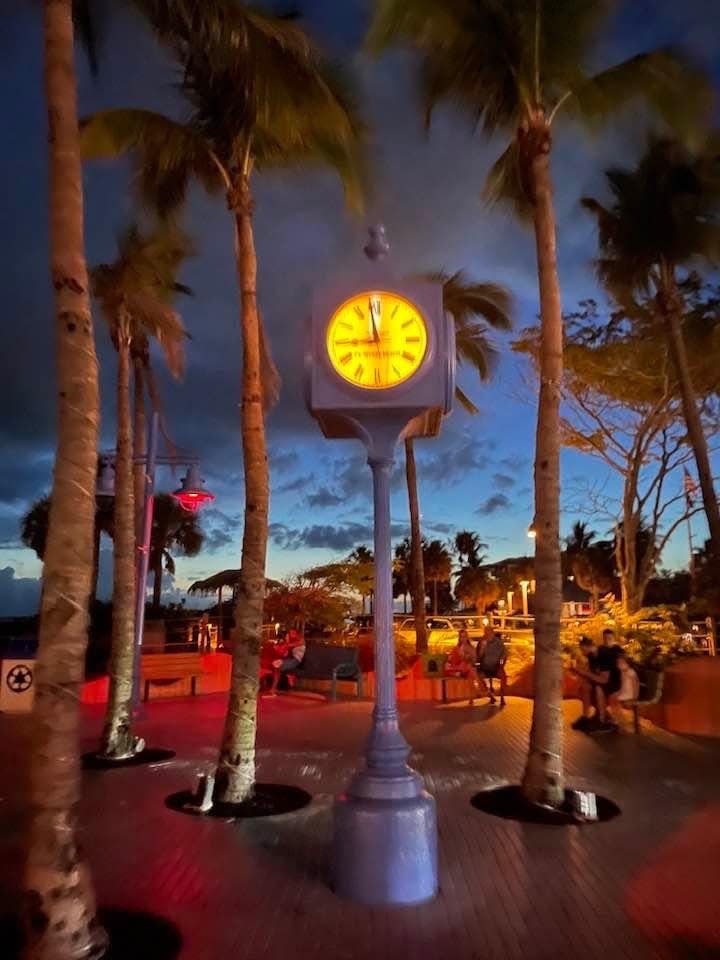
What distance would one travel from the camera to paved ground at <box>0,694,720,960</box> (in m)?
4.14

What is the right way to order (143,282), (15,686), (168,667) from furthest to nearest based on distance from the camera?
1. (168,667)
2. (15,686)
3. (143,282)

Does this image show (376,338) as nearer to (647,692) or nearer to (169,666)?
(647,692)

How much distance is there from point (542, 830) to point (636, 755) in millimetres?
3881

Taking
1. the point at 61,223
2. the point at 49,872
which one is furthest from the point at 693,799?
the point at 61,223

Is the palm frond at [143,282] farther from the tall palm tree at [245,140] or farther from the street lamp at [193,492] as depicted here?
the street lamp at [193,492]

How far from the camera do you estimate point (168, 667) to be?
1567cm

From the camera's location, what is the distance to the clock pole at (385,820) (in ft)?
15.5

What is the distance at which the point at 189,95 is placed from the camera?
804 cm

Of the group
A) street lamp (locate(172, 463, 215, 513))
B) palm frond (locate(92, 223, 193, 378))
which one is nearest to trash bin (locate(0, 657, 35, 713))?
street lamp (locate(172, 463, 215, 513))

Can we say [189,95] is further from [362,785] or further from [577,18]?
[362,785]

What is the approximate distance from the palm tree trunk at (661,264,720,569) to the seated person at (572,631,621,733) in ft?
13.4

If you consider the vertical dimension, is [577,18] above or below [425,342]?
above

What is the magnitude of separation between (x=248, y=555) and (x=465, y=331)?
1300 centimetres

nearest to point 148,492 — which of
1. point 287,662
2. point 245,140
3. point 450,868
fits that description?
Answer: point 287,662
